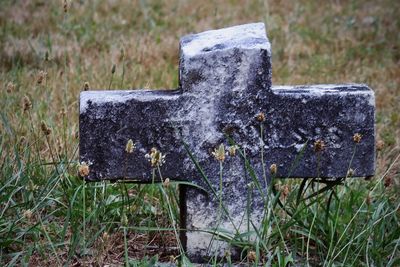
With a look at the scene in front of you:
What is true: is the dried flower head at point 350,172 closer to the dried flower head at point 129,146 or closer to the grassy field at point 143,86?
the grassy field at point 143,86

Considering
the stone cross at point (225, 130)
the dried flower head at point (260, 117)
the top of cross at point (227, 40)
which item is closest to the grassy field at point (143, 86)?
the stone cross at point (225, 130)

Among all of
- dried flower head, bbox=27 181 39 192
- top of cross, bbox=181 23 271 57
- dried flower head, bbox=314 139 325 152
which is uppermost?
top of cross, bbox=181 23 271 57

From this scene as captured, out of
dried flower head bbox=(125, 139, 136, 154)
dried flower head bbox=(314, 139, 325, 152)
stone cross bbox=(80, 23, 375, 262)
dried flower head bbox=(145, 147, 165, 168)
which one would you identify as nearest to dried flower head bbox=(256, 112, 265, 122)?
stone cross bbox=(80, 23, 375, 262)

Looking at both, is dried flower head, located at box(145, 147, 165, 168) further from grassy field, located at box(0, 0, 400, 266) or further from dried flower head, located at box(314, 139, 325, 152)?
dried flower head, located at box(314, 139, 325, 152)

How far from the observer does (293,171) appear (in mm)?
2789

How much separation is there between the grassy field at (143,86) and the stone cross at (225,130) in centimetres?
12

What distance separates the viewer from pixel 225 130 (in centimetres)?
273

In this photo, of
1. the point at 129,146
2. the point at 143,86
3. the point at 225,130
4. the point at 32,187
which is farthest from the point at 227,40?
the point at 143,86

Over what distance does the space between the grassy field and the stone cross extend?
122 mm

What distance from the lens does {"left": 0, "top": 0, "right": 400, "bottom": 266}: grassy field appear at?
2.79 meters

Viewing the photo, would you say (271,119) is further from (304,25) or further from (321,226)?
(304,25)

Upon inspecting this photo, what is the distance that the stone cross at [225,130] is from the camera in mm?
2688

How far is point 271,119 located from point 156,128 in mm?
426

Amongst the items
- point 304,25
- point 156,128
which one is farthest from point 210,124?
point 304,25
